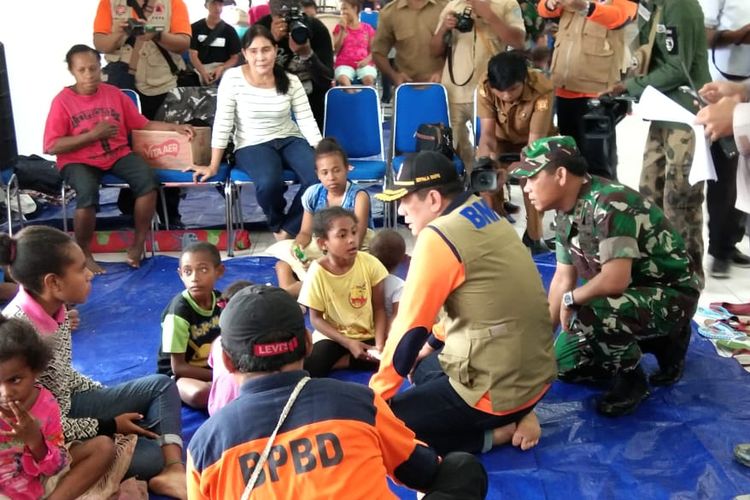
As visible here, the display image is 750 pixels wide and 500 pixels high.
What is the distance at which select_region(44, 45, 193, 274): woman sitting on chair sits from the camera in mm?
4469

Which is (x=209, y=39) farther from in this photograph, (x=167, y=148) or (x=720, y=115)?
(x=720, y=115)

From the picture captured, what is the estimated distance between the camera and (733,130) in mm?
2170

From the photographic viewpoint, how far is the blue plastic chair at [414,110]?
5137mm

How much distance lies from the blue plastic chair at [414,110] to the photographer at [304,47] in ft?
1.72

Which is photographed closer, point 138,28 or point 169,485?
point 169,485

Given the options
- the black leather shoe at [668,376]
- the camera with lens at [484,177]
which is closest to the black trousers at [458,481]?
the black leather shoe at [668,376]

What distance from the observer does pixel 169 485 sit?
2.47m

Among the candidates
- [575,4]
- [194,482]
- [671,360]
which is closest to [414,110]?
[575,4]

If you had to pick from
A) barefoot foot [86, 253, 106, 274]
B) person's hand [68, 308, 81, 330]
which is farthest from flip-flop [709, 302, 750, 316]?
barefoot foot [86, 253, 106, 274]

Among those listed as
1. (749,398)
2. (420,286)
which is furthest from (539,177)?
(749,398)

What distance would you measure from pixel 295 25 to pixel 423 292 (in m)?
3.11

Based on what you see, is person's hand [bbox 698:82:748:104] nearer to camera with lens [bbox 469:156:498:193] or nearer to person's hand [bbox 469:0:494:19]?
camera with lens [bbox 469:156:498:193]

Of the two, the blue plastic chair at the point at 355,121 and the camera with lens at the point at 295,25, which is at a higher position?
the camera with lens at the point at 295,25

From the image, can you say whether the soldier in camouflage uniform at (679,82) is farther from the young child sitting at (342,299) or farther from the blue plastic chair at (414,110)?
the young child sitting at (342,299)
